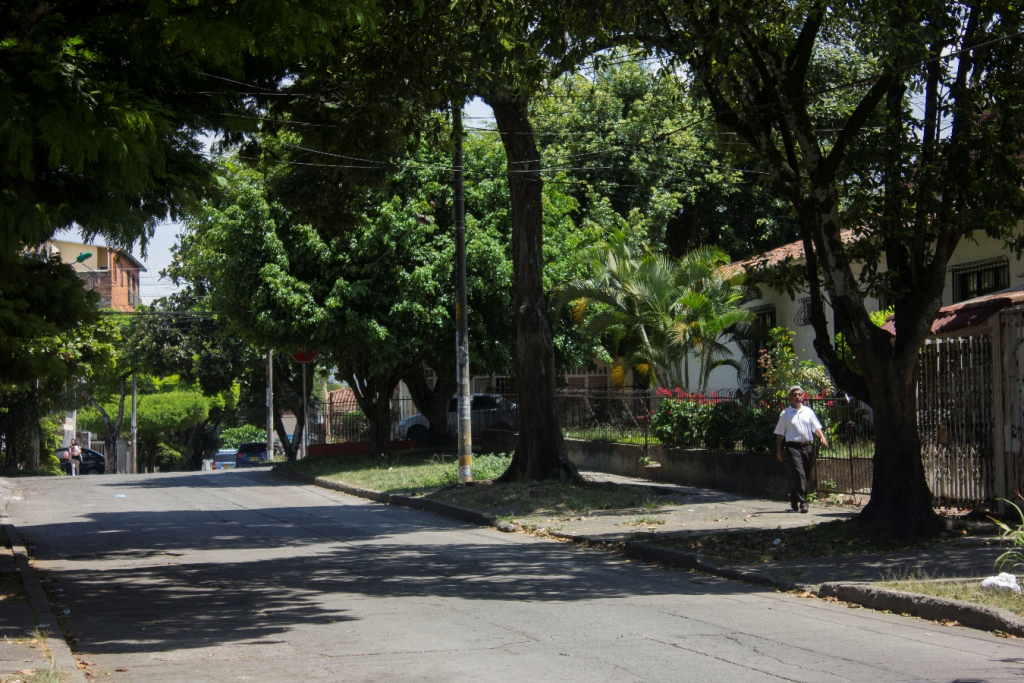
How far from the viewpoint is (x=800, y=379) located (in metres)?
20.5

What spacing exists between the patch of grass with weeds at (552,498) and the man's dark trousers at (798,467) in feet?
7.31

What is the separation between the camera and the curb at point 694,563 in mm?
9555

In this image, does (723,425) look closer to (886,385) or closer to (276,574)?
(886,385)

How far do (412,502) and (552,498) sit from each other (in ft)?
9.46

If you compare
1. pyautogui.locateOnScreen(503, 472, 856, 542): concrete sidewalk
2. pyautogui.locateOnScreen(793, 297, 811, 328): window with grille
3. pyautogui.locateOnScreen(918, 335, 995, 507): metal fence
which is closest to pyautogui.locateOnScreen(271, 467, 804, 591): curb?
pyautogui.locateOnScreen(503, 472, 856, 542): concrete sidewalk

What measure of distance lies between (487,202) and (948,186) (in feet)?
51.5

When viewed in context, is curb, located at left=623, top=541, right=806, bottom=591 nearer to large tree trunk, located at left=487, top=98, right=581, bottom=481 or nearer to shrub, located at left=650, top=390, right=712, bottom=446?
large tree trunk, located at left=487, top=98, right=581, bottom=481

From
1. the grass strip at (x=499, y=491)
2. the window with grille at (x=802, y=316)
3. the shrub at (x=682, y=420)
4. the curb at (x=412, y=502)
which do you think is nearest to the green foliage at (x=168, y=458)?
the curb at (x=412, y=502)

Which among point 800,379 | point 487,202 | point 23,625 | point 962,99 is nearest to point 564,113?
point 487,202

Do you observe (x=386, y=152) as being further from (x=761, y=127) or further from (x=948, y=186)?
(x=948, y=186)

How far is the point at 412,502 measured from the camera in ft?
58.5

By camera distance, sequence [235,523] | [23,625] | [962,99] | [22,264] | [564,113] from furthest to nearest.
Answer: [564,113] < [235,523] < [962,99] < [22,264] < [23,625]

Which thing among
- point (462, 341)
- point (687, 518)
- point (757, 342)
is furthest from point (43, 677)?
point (757, 342)

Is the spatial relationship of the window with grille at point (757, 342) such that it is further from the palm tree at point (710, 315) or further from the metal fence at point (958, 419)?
the metal fence at point (958, 419)
